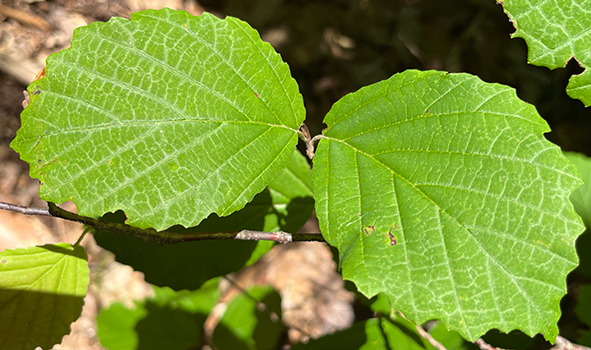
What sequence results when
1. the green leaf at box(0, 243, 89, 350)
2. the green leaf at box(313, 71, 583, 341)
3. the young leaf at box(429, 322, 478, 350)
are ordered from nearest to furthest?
the green leaf at box(313, 71, 583, 341) → the green leaf at box(0, 243, 89, 350) → the young leaf at box(429, 322, 478, 350)

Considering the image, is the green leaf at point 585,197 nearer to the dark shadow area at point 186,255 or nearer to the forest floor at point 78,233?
the forest floor at point 78,233

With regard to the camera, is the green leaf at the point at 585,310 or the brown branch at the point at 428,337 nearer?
the brown branch at the point at 428,337

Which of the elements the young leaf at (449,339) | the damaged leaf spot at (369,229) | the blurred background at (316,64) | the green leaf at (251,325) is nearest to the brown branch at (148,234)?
the damaged leaf spot at (369,229)

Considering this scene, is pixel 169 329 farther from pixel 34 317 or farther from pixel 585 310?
pixel 585 310

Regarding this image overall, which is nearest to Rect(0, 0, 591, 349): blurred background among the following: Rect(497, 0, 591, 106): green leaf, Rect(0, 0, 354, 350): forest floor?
Rect(0, 0, 354, 350): forest floor

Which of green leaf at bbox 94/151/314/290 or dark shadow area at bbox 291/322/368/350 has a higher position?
green leaf at bbox 94/151/314/290

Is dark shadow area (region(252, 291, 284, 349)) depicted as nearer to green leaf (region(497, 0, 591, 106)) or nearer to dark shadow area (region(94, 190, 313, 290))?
dark shadow area (region(94, 190, 313, 290))
